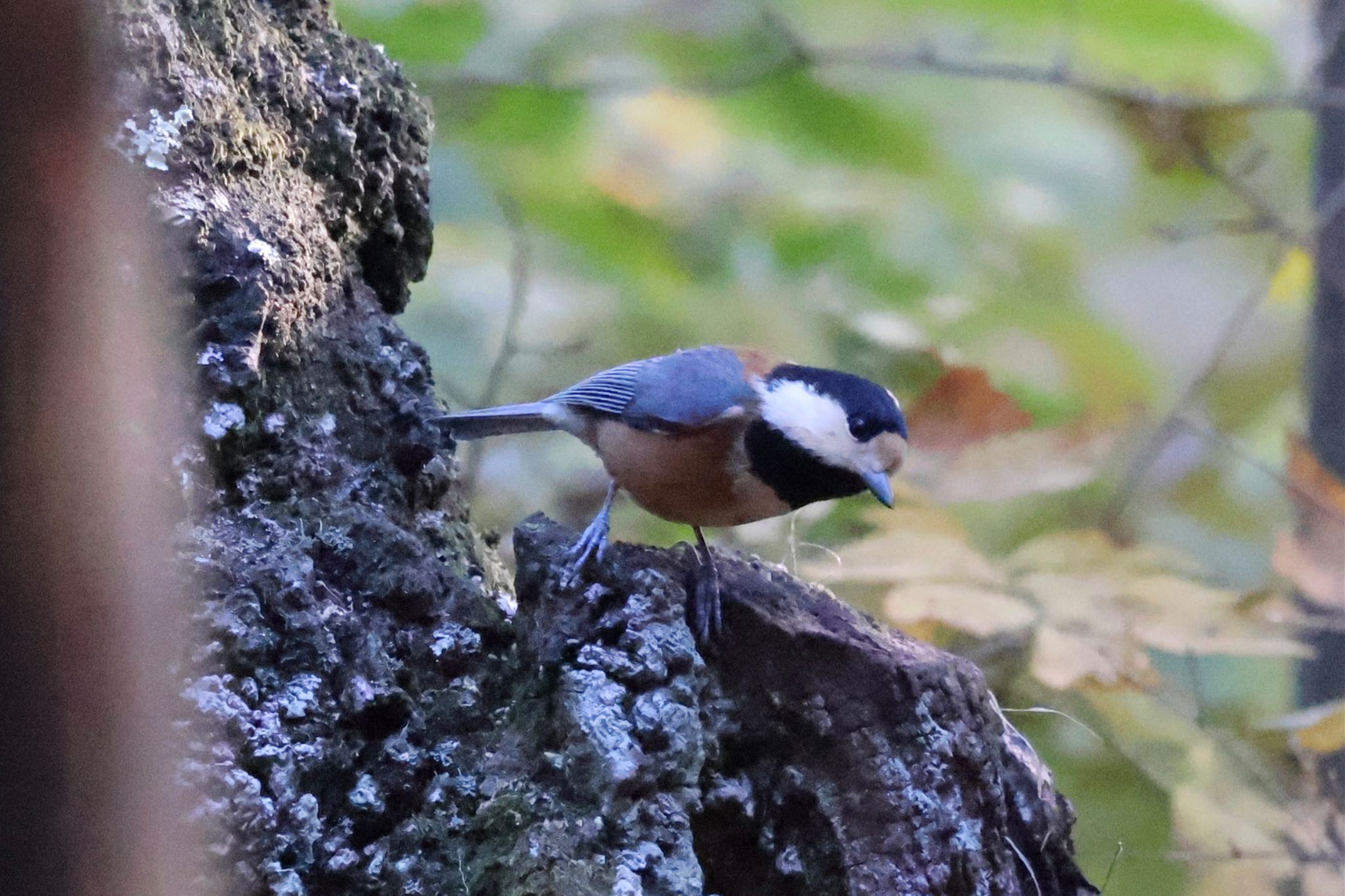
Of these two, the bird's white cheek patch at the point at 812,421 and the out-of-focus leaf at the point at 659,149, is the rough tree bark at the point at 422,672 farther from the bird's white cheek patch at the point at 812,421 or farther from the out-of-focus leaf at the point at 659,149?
the out-of-focus leaf at the point at 659,149

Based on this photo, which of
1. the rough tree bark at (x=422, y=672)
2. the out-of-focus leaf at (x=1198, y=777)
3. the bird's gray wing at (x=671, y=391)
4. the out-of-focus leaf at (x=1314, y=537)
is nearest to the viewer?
the rough tree bark at (x=422, y=672)

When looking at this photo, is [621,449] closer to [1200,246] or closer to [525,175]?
[525,175]

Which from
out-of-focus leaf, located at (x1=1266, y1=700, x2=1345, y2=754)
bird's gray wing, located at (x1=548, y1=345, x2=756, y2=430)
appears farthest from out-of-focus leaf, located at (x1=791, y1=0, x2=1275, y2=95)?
out-of-focus leaf, located at (x1=1266, y1=700, x2=1345, y2=754)

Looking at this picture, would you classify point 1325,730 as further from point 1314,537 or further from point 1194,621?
point 1314,537

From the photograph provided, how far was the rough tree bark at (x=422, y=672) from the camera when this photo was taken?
1.21 metres

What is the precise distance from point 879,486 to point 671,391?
0.39 metres

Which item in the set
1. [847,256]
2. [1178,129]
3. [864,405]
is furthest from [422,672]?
[1178,129]

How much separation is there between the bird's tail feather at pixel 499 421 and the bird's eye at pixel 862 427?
1.92 ft

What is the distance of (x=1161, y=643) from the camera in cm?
196

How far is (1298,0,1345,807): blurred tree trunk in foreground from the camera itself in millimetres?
3064

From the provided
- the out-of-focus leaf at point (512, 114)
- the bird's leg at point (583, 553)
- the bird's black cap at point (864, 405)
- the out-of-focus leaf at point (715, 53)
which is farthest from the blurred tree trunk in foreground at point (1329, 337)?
the bird's leg at point (583, 553)

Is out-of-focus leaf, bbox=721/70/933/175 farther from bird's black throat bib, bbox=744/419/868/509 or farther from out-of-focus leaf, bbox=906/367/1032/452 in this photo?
bird's black throat bib, bbox=744/419/868/509

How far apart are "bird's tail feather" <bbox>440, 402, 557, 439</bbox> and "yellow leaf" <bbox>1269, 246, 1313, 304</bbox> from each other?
231 cm

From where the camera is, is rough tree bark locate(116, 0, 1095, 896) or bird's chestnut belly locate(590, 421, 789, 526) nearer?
rough tree bark locate(116, 0, 1095, 896)
